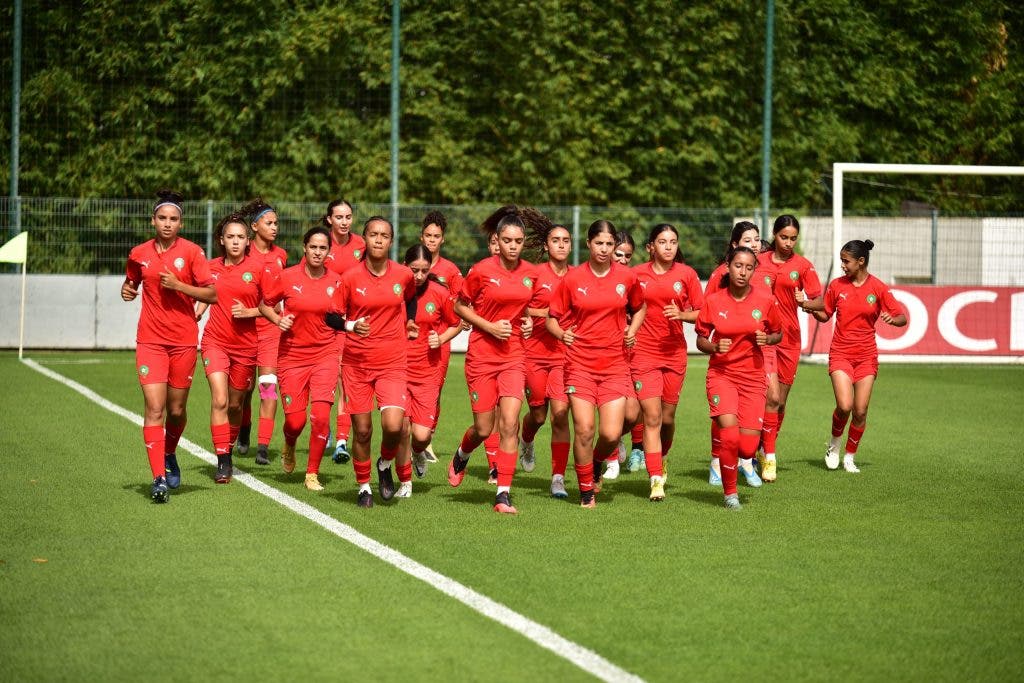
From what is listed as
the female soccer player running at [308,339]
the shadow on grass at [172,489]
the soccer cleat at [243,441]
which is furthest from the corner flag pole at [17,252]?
the female soccer player running at [308,339]

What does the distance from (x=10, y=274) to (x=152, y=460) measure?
56.2ft

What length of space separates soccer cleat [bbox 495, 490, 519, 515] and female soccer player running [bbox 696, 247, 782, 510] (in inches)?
61.3

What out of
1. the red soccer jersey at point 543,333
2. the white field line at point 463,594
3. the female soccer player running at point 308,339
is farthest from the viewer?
the female soccer player running at point 308,339

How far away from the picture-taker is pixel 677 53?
1287 inches

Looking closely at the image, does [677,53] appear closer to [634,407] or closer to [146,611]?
[634,407]

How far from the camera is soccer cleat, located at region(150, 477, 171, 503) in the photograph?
10352 mm

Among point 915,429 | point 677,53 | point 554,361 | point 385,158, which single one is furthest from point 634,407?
point 677,53

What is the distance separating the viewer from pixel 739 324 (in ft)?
34.8

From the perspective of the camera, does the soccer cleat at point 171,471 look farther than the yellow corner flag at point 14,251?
No

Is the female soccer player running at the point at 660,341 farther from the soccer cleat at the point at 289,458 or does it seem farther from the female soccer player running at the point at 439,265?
the soccer cleat at the point at 289,458

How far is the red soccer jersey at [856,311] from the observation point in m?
12.8

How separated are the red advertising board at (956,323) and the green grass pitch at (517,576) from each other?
12.0 m

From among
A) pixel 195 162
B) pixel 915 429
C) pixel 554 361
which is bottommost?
pixel 915 429

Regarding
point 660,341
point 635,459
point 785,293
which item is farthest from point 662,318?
point 635,459
